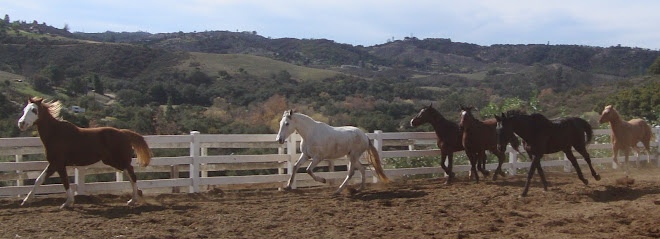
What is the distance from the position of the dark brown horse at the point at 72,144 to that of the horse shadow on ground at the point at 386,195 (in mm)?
3629

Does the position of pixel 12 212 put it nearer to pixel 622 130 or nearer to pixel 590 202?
pixel 590 202

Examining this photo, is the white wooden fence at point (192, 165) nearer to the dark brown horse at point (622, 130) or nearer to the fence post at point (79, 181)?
the fence post at point (79, 181)

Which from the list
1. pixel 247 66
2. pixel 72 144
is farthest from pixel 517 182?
pixel 247 66

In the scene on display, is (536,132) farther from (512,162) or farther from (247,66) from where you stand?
(247,66)

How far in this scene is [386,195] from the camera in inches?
409

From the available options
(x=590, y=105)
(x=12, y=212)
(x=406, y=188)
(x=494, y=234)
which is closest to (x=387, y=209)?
(x=494, y=234)

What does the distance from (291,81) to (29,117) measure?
6223 cm

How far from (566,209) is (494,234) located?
7.17ft

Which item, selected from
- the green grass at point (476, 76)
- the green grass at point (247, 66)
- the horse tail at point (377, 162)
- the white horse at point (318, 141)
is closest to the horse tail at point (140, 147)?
the white horse at point (318, 141)

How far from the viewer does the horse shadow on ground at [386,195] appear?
10133 mm

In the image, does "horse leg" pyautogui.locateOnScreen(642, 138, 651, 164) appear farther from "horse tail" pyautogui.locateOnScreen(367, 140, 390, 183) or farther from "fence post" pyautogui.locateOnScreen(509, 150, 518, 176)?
"horse tail" pyautogui.locateOnScreen(367, 140, 390, 183)

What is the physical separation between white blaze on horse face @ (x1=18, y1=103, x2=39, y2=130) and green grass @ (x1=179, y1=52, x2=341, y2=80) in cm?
6228

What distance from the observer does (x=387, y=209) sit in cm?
881

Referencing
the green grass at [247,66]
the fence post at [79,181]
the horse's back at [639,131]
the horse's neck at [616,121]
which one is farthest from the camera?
the green grass at [247,66]
